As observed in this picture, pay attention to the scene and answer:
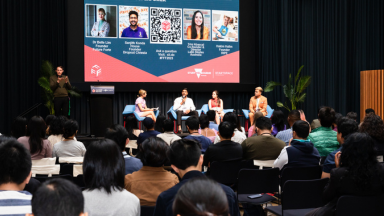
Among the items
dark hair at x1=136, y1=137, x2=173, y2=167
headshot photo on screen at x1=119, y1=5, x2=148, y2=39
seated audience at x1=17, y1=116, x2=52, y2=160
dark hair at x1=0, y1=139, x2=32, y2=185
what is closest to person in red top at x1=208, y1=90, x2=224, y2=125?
headshot photo on screen at x1=119, y1=5, x2=148, y2=39

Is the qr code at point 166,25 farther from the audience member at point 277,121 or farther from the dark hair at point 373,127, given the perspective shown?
the dark hair at point 373,127

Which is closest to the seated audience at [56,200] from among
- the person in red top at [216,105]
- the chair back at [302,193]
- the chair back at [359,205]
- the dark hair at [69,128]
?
the chair back at [359,205]

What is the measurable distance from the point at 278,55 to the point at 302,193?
318 inches

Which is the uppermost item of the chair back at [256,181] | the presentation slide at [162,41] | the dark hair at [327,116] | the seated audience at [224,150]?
the presentation slide at [162,41]

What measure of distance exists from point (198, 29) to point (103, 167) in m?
8.02

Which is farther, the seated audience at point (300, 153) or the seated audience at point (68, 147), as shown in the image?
the seated audience at point (68, 147)

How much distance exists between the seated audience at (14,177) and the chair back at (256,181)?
1799 millimetres

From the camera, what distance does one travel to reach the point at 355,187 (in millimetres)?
2023

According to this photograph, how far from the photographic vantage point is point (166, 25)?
29.9 feet

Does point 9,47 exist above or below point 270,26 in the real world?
below

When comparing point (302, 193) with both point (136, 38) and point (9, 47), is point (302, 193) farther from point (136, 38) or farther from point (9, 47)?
point (9, 47)

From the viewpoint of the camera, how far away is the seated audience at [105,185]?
1.69m

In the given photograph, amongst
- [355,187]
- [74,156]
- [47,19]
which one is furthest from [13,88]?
[355,187]

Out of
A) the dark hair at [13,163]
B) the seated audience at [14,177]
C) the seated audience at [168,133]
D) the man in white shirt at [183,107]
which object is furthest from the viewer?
the man in white shirt at [183,107]
